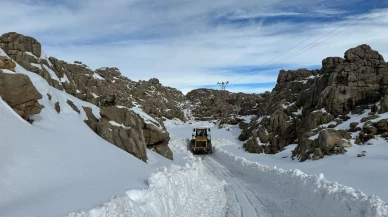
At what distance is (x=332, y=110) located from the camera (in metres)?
32.7

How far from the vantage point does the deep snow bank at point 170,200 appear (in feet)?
22.8

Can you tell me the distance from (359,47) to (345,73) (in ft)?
17.3

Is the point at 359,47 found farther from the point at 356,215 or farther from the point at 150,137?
the point at 356,215

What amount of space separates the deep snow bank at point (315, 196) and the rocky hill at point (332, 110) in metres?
9.85

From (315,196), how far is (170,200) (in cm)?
561

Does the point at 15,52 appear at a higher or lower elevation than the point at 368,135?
higher

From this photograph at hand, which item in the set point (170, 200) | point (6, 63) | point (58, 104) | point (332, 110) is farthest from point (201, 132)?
point (170, 200)

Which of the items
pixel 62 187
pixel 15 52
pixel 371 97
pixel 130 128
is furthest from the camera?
pixel 371 97

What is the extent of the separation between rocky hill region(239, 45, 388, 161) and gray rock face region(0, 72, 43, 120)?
21248 mm

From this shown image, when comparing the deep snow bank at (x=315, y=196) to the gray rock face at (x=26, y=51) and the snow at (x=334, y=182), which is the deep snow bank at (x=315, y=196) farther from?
the gray rock face at (x=26, y=51)

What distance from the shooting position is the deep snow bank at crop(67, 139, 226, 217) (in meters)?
6.95

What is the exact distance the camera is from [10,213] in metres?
6.52

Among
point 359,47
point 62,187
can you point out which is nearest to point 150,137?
point 62,187

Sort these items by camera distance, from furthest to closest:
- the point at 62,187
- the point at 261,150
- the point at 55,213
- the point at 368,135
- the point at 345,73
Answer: the point at 261,150, the point at 345,73, the point at 368,135, the point at 62,187, the point at 55,213
